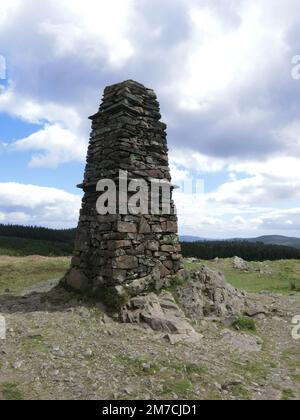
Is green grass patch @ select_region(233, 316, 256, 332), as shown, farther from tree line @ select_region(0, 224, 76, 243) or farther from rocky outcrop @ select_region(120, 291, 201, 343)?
tree line @ select_region(0, 224, 76, 243)

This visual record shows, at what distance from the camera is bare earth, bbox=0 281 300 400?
7934 mm

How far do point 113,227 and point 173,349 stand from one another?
14.8ft

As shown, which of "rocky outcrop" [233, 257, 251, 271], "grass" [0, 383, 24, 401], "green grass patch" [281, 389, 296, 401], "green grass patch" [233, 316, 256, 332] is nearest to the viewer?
"grass" [0, 383, 24, 401]

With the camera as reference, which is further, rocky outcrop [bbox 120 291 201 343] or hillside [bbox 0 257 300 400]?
rocky outcrop [bbox 120 291 201 343]

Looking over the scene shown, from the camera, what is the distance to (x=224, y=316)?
517 inches

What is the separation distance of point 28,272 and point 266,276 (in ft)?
55.4

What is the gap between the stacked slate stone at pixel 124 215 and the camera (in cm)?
1270

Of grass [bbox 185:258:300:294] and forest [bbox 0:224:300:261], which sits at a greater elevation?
forest [bbox 0:224:300:261]

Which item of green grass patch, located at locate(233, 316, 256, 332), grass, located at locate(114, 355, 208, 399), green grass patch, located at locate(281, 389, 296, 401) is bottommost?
green grass patch, located at locate(281, 389, 296, 401)

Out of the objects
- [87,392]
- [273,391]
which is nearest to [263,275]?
[273,391]

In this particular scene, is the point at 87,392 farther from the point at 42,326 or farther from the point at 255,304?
the point at 255,304

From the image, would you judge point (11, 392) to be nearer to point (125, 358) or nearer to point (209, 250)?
point (125, 358)

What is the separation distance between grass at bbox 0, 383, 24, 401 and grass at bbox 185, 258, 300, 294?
15.0 m

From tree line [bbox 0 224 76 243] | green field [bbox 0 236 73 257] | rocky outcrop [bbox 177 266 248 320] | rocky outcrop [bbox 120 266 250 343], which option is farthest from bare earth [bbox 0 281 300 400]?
tree line [bbox 0 224 76 243]
